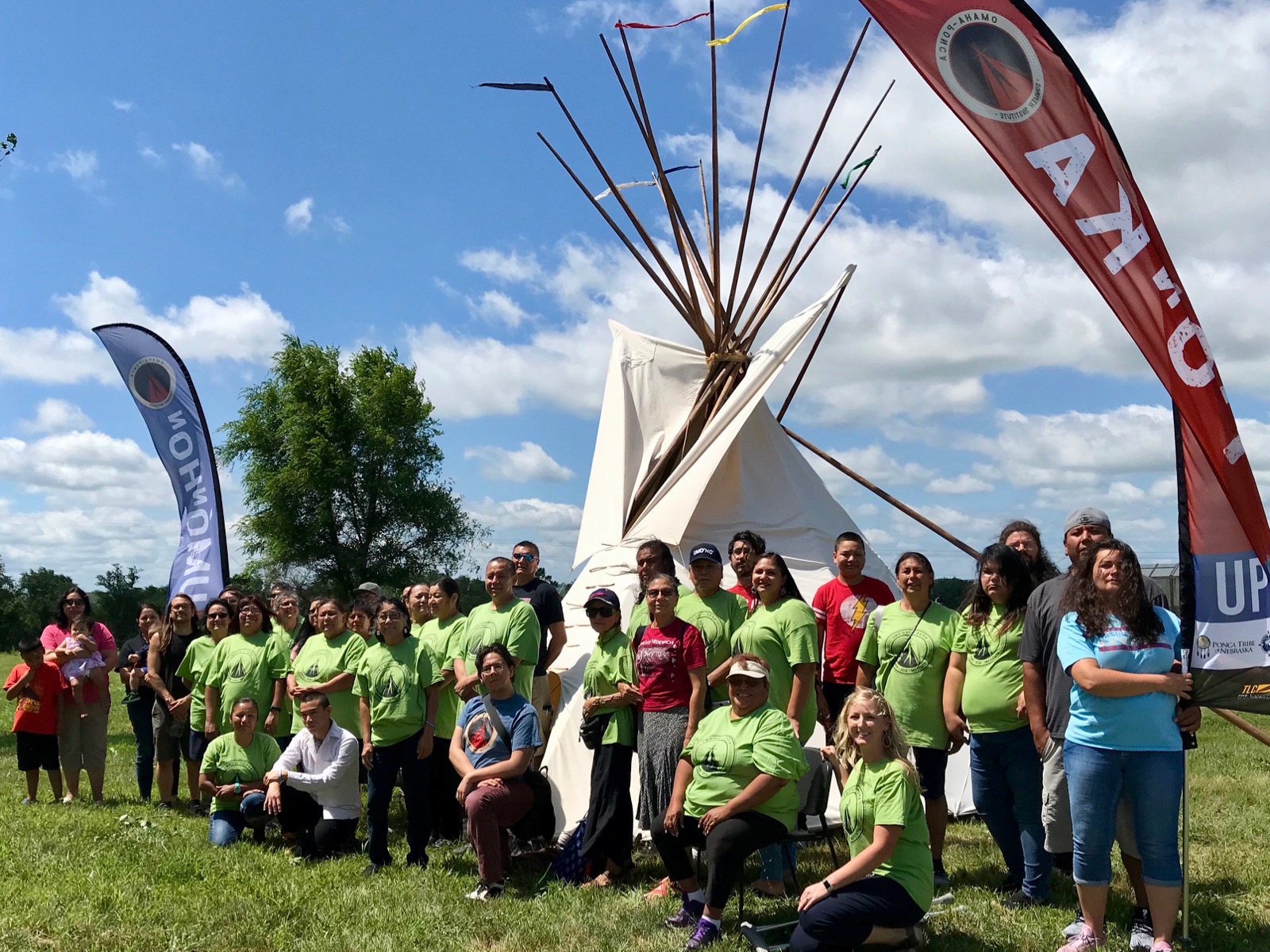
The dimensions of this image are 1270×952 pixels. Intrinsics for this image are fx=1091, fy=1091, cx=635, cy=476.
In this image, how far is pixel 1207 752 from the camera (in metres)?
8.73

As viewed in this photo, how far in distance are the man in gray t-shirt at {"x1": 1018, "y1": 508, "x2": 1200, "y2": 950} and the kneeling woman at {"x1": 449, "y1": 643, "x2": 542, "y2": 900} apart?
222 centimetres

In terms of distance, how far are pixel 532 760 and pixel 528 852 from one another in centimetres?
50

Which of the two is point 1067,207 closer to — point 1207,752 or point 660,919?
point 660,919

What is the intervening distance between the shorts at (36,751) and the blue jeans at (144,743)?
567mm

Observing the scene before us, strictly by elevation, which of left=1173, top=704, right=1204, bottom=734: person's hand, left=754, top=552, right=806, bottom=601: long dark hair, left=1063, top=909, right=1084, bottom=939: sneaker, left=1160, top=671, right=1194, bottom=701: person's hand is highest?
left=754, top=552, right=806, bottom=601: long dark hair

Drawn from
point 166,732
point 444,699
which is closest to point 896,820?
point 444,699

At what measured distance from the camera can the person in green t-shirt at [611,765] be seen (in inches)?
194

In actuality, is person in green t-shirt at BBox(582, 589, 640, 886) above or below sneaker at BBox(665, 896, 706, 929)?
above

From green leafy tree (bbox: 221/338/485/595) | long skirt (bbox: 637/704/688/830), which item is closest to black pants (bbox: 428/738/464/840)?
long skirt (bbox: 637/704/688/830)

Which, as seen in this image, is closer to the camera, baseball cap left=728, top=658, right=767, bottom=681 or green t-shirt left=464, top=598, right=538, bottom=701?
baseball cap left=728, top=658, right=767, bottom=681

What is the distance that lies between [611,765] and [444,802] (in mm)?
1387

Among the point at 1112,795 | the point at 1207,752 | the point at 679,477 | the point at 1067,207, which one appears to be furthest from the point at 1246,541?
the point at 1207,752

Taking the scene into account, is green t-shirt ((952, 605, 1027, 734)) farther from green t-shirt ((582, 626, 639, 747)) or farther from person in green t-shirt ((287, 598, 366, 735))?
person in green t-shirt ((287, 598, 366, 735))

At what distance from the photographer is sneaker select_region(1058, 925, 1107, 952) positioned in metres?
3.71
